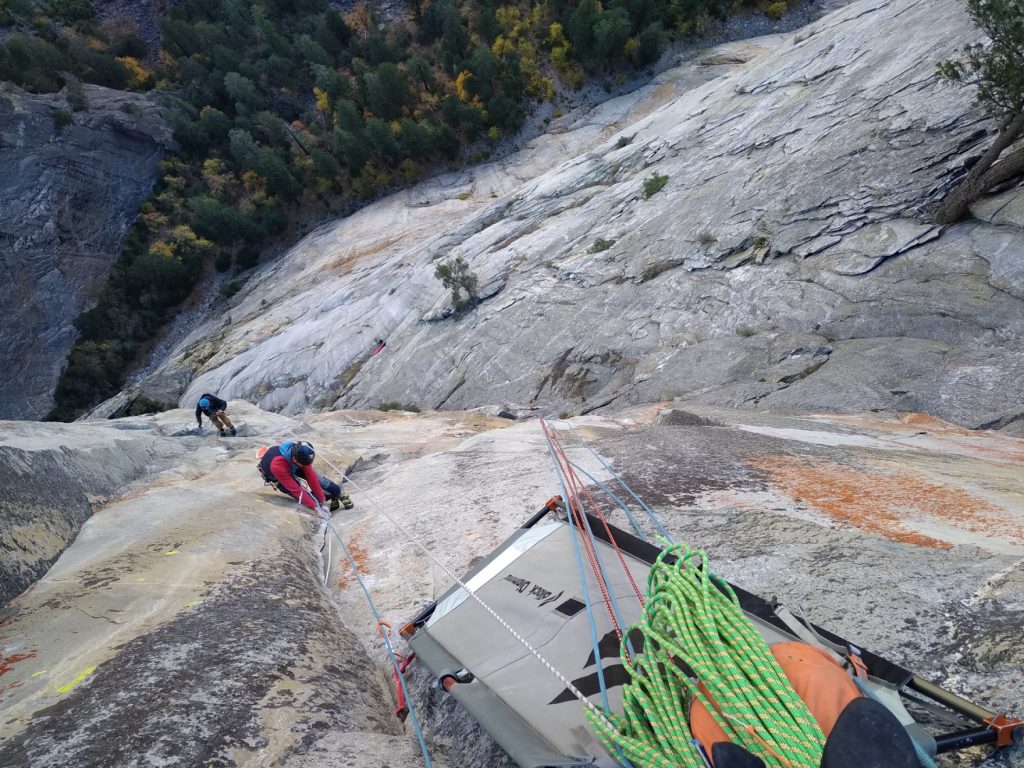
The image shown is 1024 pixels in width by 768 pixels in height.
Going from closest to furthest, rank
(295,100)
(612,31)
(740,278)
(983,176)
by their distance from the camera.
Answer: (983,176) → (740,278) → (612,31) → (295,100)

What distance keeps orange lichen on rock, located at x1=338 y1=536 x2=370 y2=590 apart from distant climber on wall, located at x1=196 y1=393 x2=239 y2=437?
886cm

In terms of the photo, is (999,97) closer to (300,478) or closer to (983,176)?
(983,176)

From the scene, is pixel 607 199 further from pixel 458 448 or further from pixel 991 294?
pixel 458 448

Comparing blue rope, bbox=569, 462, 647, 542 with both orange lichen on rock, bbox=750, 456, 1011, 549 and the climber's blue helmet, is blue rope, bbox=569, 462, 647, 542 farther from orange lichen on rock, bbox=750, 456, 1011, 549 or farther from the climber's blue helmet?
the climber's blue helmet

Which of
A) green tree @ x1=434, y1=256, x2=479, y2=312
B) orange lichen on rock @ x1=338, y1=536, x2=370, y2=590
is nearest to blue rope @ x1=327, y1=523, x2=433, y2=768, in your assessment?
orange lichen on rock @ x1=338, y1=536, x2=370, y2=590

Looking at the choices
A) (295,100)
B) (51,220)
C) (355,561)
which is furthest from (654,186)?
(51,220)

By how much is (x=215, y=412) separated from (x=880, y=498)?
13824mm

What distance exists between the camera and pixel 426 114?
4572 cm

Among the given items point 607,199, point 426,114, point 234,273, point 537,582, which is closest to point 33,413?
point 234,273

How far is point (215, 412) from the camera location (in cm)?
1313

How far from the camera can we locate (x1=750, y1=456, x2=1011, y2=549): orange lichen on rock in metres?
3.82

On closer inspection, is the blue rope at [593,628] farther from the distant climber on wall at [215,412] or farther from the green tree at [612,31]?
the green tree at [612,31]

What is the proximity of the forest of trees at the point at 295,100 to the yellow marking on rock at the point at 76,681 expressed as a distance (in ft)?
148

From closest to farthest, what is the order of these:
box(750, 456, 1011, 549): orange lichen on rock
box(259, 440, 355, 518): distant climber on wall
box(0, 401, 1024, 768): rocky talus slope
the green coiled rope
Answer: the green coiled rope < box(0, 401, 1024, 768): rocky talus slope < box(750, 456, 1011, 549): orange lichen on rock < box(259, 440, 355, 518): distant climber on wall
